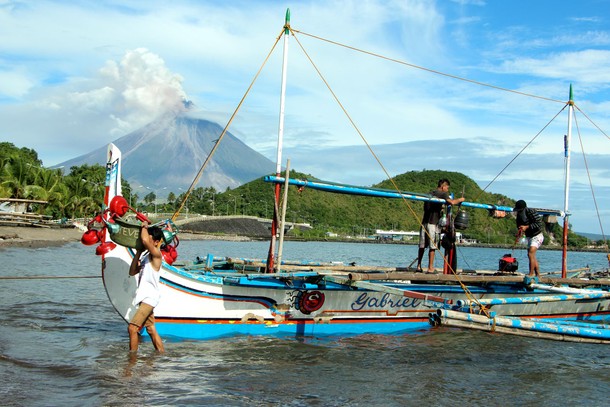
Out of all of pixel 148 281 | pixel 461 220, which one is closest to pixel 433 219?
pixel 461 220

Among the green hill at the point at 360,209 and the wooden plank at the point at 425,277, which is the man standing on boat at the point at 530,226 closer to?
the wooden plank at the point at 425,277

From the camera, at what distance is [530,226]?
42.7 feet

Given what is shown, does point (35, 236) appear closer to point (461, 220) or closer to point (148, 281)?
point (461, 220)

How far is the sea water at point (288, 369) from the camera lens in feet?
24.2

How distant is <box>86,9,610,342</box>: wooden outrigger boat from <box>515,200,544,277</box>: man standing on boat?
34.2 inches

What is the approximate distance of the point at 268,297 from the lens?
10.4 meters

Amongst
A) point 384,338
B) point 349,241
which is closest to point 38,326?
point 384,338

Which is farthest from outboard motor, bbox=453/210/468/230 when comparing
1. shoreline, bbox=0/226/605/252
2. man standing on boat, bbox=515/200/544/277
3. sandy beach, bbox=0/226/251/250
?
sandy beach, bbox=0/226/251/250

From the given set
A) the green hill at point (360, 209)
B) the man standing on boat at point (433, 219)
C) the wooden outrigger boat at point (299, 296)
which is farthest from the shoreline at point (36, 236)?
the green hill at point (360, 209)

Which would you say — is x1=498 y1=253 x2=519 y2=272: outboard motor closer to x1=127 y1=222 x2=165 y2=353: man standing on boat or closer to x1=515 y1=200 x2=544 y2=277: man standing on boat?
x1=515 y1=200 x2=544 y2=277: man standing on boat

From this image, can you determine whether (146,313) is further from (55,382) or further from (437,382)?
(437,382)

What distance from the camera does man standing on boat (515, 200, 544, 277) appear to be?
42.4 feet

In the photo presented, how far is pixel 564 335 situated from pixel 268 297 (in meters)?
5.07

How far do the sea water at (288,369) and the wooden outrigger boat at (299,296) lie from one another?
302 millimetres
